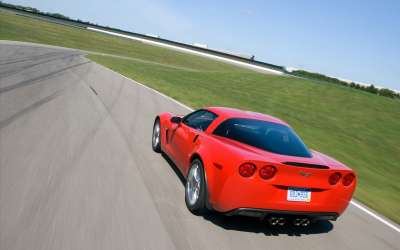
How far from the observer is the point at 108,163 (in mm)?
7199

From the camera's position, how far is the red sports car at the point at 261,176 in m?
5.05

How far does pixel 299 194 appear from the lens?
5180 mm

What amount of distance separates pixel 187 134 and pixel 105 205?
6.29 ft

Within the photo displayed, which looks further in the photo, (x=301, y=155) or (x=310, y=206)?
(x=301, y=155)

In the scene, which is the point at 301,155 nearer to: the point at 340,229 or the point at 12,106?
the point at 340,229

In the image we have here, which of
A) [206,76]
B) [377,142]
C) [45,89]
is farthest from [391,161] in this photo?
[206,76]

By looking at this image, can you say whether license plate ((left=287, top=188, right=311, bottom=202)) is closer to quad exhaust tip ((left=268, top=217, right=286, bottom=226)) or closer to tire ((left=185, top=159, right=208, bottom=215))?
quad exhaust tip ((left=268, top=217, right=286, bottom=226))

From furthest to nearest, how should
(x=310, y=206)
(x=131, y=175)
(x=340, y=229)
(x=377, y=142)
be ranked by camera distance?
(x=377, y=142) → (x=131, y=175) → (x=340, y=229) → (x=310, y=206)

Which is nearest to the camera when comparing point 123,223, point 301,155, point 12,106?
point 123,223

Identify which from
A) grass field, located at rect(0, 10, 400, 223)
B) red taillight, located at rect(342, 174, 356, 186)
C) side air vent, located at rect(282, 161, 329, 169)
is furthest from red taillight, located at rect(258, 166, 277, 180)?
grass field, located at rect(0, 10, 400, 223)

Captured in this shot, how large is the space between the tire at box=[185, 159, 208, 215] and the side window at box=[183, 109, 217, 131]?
766 mm

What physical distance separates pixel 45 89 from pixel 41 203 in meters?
10.0

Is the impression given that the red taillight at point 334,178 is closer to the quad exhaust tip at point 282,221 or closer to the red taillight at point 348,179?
the red taillight at point 348,179

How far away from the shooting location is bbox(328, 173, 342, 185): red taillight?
540 centimetres
